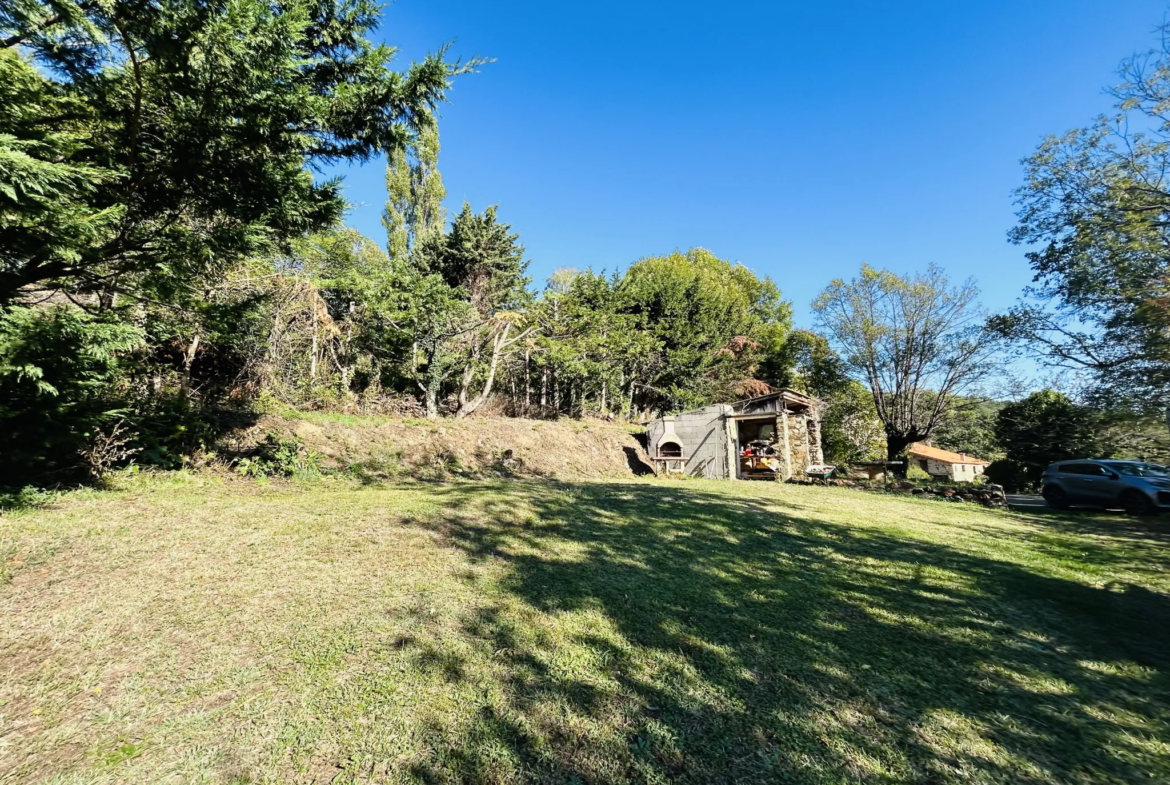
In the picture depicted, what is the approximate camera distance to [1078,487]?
37.9ft

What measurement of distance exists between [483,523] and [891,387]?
23.2 meters

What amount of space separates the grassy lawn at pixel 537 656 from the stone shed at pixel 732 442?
939cm

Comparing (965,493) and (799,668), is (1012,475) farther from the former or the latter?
(799,668)

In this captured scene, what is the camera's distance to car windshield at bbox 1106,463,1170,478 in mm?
10742

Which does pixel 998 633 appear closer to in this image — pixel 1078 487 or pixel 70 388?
pixel 70 388

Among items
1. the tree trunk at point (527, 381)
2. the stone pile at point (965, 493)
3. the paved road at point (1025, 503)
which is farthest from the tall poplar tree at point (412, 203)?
the paved road at point (1025, 503)

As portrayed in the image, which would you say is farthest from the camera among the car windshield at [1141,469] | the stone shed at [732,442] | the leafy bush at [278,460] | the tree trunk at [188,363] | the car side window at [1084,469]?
the stone shed at [732,442]

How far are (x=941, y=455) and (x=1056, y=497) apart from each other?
119 ft

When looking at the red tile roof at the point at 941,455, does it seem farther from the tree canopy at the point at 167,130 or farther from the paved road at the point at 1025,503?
the tree canopy at the point at 167,130

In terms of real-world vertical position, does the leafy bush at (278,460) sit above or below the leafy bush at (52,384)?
below

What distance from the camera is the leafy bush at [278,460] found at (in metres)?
7.12

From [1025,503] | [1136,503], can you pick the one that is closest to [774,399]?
[1025,503]

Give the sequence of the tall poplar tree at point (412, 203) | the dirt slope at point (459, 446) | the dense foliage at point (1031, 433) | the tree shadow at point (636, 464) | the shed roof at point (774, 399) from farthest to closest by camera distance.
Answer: the tall poplar tree at point (412, 203), the dense foliage at point (1031, 433), the shed roof at point (774, 399), the tree shadow at point (636, 464), the dirt slope at point (459, 446)

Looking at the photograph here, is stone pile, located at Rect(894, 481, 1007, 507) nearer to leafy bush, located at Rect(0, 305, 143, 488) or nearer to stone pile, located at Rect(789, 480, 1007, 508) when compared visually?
stone pile, located at Rect(789, 480, 1007, 508)
